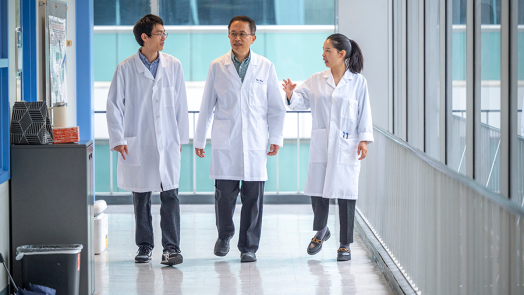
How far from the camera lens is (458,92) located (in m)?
3.10

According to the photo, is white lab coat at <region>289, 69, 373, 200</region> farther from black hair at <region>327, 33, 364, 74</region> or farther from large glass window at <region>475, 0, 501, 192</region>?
large glass window at <region>475, 0, 501, 192</region>

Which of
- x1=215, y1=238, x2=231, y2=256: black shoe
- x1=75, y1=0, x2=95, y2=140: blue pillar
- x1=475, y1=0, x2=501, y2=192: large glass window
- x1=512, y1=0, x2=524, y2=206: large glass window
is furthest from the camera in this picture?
x1=75, y1=0, x2=95, y2=140: blue pillar

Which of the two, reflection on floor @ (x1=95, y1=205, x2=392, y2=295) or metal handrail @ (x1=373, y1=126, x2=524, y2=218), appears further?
reflection on floor @ (x1=95, y1=205, x2=392, y2=295)

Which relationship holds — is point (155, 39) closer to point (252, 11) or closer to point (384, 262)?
point (384, 262)

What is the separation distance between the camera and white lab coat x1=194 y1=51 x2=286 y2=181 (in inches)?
140

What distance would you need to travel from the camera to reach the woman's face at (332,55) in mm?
3615

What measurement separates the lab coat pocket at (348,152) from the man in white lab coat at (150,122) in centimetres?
89

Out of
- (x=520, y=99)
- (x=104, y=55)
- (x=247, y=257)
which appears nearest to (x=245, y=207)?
(x=247, y=257)

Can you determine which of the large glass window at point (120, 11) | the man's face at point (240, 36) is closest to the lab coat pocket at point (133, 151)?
the man's face at point (240, 36)

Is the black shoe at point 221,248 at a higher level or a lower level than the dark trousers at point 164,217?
lower

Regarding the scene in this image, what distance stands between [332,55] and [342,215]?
37.2 inches

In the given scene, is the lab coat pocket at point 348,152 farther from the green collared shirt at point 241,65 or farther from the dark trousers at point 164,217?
the dark trousers at point 164,217

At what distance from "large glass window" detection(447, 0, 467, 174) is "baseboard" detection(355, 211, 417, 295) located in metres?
0.62

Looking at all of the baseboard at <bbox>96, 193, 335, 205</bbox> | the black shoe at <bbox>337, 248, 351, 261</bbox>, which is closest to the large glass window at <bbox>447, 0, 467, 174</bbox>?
the black shoe at <bbox>337, 248, 351, 261</bbox>
